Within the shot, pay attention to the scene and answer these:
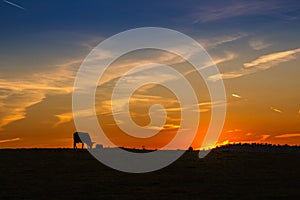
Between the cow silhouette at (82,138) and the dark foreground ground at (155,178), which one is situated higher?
the cow silhouette at (82,138)

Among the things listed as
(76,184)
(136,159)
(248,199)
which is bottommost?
(248,199)

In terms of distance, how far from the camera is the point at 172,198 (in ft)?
92.3

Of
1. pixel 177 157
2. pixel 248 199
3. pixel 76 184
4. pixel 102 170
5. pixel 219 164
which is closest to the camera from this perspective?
pixel 248 199

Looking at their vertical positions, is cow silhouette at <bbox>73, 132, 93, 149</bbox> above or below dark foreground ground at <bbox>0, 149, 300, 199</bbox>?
above

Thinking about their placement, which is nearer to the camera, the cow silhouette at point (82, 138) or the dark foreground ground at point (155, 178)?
the dark foreground ground at point (155, 178)

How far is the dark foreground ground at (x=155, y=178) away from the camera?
29578 mm

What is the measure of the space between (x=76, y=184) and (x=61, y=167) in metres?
7.42

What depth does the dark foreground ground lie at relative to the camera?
29.6m

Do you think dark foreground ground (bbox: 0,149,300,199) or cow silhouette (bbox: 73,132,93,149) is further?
cow silhouette (bbox: 73,132,93,149)

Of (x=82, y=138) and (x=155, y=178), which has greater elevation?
(x=82, y=138)

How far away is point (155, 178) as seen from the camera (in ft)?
117

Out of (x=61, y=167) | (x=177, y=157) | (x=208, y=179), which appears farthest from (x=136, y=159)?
(x=208, y=179)

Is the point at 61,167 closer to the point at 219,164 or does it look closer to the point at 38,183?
the point at 38,183

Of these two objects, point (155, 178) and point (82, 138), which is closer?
point (155, 178)
